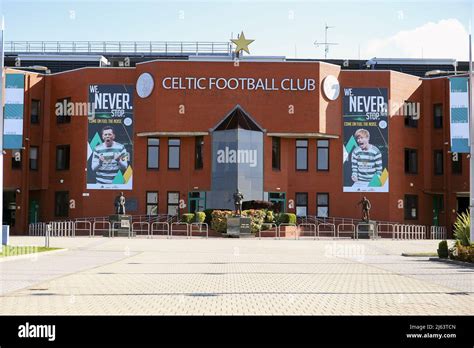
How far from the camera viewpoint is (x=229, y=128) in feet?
173

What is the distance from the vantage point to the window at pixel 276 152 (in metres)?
54.4

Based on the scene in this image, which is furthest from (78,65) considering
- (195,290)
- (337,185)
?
(195,290)

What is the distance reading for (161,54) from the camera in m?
67.1

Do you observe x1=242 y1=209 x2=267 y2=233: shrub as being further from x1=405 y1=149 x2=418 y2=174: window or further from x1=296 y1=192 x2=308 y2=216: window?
x1=405 y1=149 x2=418 y2=174: window

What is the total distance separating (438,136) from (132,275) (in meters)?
42.2

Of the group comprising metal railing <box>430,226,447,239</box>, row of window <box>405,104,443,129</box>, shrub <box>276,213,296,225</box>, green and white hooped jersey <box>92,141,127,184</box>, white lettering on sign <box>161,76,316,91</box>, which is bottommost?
metal railing <box>430,226,447,239</box>

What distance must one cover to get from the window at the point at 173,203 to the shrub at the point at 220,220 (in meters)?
6.80

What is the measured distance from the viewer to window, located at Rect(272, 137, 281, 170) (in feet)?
178

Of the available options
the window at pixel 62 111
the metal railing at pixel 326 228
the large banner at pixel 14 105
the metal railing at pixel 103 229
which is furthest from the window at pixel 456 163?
the large banner at pixel 14 105

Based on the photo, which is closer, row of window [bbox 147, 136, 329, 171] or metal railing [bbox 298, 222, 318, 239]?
metal railing [bbox 298, 222, 318, 239]

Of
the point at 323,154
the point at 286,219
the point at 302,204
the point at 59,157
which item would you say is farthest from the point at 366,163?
the point at 59,157

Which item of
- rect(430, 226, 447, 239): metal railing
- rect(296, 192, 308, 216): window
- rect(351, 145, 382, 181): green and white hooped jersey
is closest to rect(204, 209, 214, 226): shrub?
rect(296, 192, 308, 216): window

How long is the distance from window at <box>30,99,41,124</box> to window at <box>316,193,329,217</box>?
2197 centimetres
